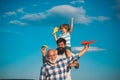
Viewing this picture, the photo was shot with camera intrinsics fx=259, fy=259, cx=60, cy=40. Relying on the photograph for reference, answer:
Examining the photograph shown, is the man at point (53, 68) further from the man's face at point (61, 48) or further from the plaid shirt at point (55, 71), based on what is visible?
the man's face at point (61, 48)

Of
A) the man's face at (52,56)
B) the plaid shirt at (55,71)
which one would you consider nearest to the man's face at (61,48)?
the plaid shirt at (55,71)

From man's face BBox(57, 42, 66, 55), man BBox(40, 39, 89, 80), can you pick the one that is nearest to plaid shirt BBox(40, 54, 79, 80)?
man BBox(40, 39, 89, 80)

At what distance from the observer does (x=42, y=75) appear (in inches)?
103

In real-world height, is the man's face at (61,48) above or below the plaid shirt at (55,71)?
above

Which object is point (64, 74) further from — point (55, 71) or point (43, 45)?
point (43, 45)

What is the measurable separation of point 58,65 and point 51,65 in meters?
0.08

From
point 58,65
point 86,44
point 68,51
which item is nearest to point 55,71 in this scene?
point 58,65

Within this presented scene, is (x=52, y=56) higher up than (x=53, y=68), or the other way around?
(x=52, y=56)

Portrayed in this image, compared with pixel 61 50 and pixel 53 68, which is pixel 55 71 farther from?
pixel 61 50

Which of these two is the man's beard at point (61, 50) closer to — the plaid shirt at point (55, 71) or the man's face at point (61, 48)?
the man's face at point (61, 48)

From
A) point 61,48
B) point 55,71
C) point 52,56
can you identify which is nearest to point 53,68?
point 55,71

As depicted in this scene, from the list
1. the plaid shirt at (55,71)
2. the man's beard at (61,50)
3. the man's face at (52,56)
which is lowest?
the plaid shirt at (55,71)

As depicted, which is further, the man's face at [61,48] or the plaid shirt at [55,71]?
the man's face at [61,48]

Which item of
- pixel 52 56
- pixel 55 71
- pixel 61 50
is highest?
pixel 61 50
